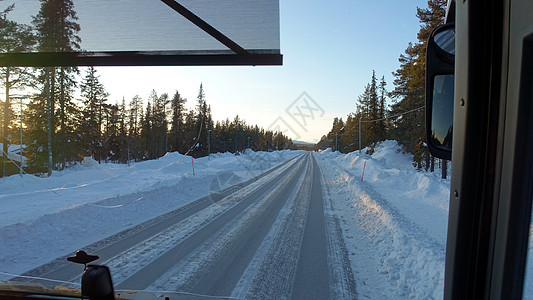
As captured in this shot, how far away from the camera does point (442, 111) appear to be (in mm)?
1549

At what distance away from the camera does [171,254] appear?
472 centimetres

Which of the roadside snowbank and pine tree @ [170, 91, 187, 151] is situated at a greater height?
pine tree @ [170, 91, 187, 151]

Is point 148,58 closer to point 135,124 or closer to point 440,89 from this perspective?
point 440,89

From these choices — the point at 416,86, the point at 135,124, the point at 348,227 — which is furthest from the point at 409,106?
the point at 135,124

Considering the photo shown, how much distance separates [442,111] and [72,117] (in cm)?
3771

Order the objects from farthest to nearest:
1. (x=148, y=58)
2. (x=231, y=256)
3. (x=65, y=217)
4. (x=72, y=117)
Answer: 1. (x=72, y=117)
2. (x=65, y=217)
3. (x=231, y=256)
4. (x=148, y=58)

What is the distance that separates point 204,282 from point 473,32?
391 cm

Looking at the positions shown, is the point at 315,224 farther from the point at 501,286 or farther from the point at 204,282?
the point at 501,286

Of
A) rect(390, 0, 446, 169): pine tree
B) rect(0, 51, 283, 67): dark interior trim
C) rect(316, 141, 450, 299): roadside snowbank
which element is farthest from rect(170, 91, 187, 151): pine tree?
rect(0, 51, 283, 67): dark interior trim

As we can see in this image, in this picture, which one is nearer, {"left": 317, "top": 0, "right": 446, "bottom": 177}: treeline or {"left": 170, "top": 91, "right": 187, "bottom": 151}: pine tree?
{"left": 317, "top": 0, "right": 446, "bottom": 177}: treeline

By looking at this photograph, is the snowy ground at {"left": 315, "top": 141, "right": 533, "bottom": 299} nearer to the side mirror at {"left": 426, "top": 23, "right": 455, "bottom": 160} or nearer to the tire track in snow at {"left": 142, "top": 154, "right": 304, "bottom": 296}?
the side mirror at {"left": 426, "top": 23, "right": 455, "bottom": 160}

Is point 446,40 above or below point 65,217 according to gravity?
above

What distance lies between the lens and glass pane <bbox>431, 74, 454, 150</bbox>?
151 centimetres

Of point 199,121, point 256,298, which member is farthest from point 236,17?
point 199,121
